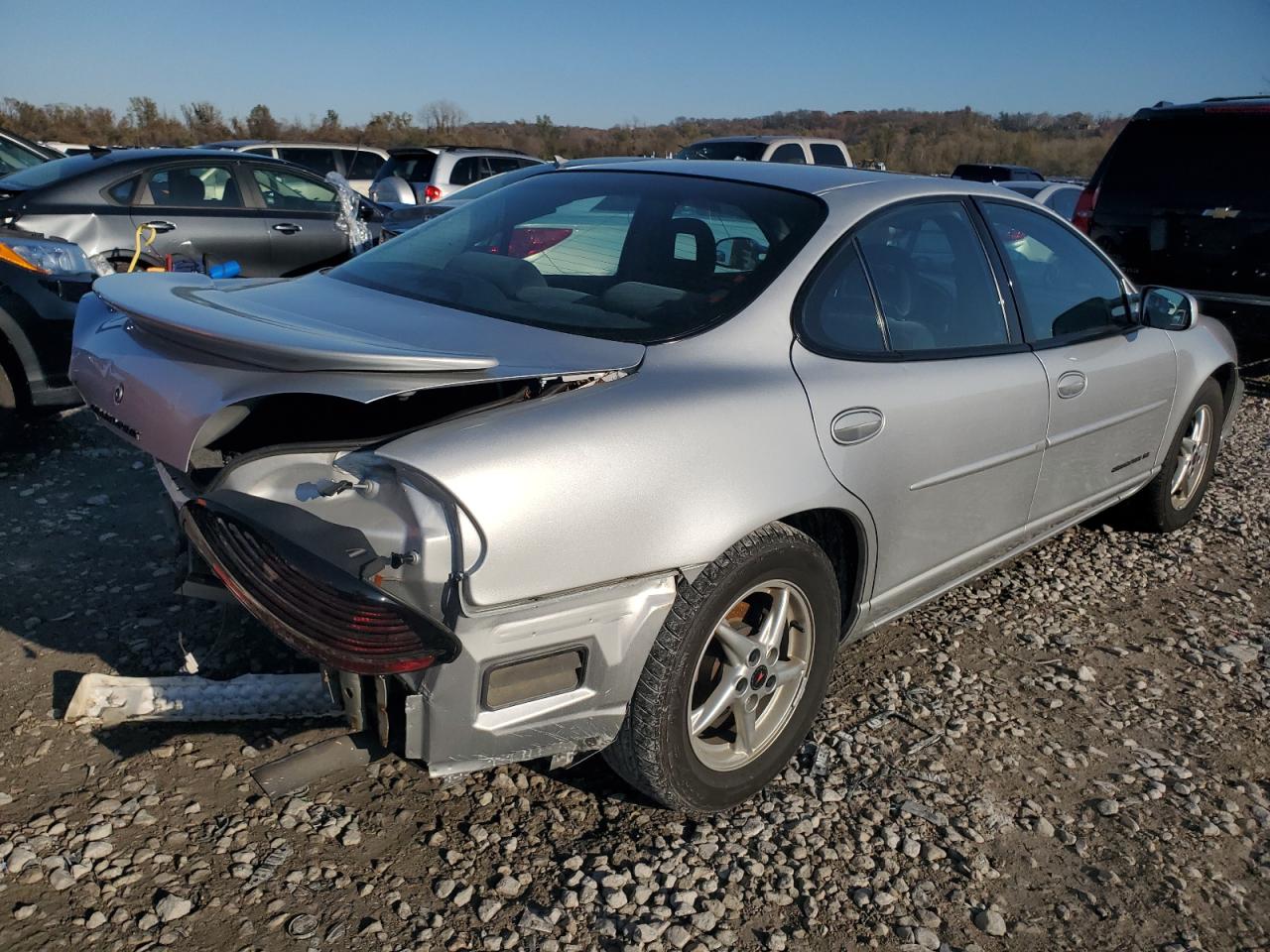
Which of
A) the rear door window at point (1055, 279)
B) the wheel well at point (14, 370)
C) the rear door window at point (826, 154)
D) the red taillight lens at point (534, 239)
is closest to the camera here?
the red taillight lens at point (534, 239)

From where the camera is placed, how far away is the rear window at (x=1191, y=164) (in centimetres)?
671

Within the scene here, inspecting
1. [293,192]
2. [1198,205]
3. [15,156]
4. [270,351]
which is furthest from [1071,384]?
[15,156]

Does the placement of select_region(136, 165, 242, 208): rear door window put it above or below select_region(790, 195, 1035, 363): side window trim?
below

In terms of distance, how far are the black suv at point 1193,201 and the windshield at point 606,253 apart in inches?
212

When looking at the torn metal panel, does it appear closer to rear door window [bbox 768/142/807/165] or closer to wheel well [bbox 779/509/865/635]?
wheel well [bbox 779/509/865/635]

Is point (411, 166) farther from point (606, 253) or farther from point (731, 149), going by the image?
point (606, 253)

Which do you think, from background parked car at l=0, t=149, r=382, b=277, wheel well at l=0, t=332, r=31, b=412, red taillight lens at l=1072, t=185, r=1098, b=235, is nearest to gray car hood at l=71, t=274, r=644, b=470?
wheel well at l=0, t=332, r=31, b=412

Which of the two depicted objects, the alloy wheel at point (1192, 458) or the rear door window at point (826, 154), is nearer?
the alloy wheel at point (1192, 458)

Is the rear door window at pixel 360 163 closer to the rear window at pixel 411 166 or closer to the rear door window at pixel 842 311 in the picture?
the rear window at pixel 411 166

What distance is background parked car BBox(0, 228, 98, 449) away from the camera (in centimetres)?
471

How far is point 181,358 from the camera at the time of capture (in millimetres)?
2322

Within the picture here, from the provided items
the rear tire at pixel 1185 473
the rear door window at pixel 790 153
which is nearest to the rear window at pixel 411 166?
the rear door window at pixel 790 153

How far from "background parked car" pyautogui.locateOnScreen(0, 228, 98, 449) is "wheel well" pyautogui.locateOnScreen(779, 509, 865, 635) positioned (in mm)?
3869

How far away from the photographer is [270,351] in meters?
2.07
